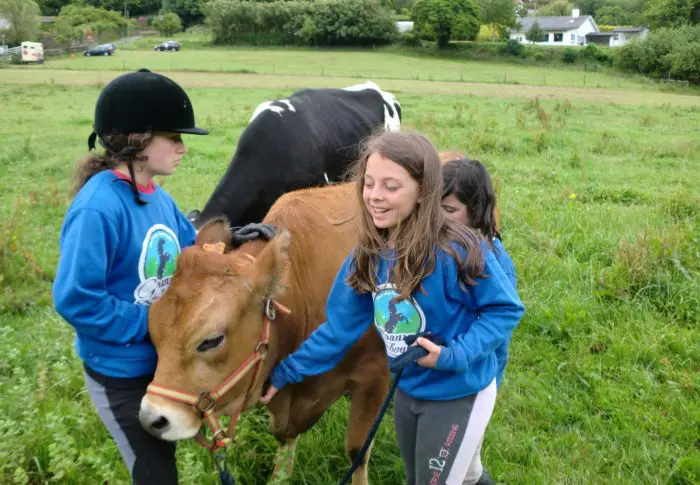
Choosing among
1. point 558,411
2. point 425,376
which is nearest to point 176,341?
point 425,376

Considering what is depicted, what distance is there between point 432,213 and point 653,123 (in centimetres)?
1630

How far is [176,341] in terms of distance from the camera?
2119mm

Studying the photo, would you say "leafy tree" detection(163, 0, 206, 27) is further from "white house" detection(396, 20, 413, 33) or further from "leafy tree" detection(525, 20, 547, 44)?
"leafy tree" detection(525, 20, 547, 44)

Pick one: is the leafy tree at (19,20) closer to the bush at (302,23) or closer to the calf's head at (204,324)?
the bush at (302,23)

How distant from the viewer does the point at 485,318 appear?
2119 mm

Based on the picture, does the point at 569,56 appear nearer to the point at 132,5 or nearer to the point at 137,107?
the point at 137,107

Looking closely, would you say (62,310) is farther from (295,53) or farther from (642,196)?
(295,53)

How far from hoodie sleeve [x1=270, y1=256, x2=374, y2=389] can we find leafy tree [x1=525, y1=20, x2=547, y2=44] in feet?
266

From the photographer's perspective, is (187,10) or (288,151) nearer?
(288,151)

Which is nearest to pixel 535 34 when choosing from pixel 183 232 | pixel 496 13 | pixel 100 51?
pixel 496 13

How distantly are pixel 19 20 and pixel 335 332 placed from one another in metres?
66.4

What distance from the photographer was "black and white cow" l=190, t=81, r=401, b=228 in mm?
4266

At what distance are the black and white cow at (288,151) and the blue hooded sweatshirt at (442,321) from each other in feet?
5.47

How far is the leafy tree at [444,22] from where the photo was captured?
191ft
